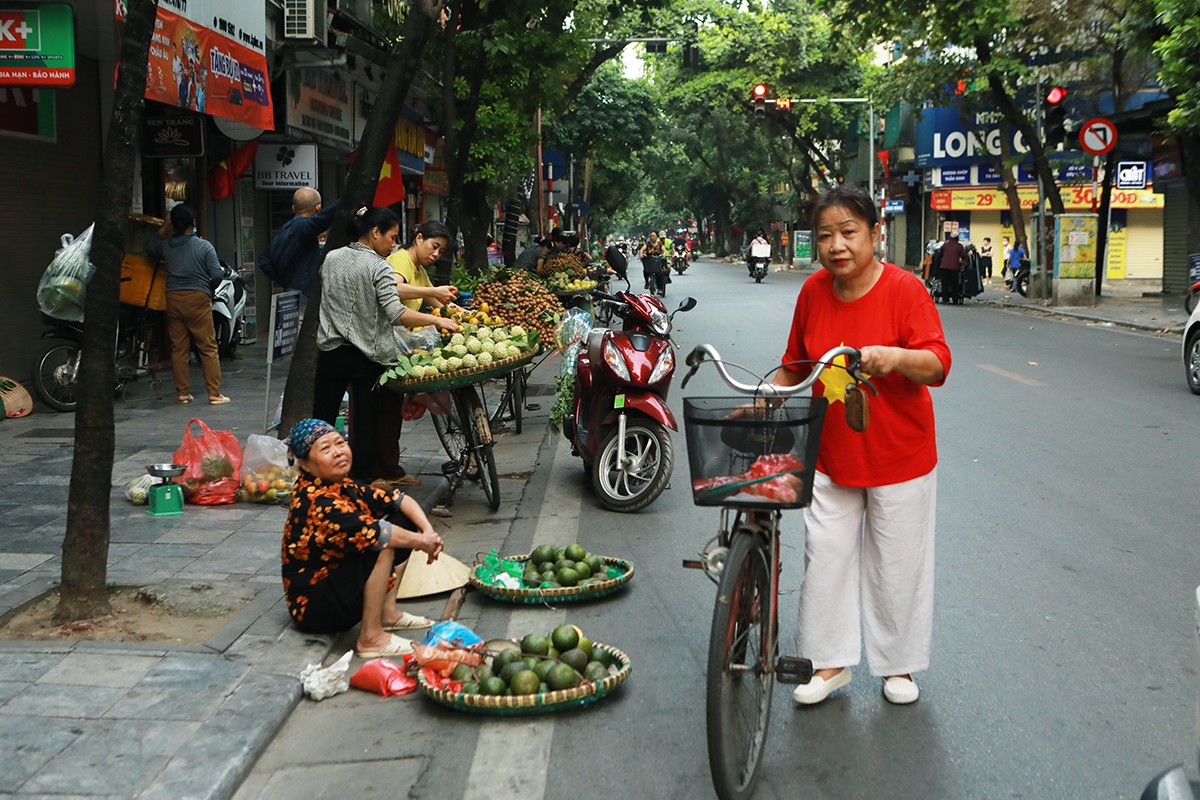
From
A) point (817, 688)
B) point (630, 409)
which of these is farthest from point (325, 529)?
point (630, 409)

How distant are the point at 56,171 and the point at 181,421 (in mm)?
3269

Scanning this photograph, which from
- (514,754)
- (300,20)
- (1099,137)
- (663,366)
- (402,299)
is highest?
(300,20)

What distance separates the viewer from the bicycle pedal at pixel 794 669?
13.5 feet

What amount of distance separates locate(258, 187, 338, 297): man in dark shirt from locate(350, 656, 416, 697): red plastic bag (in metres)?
4.90

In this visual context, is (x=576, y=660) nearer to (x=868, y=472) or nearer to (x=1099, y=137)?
(x=868, y=472)

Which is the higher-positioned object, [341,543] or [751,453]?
[751,453]

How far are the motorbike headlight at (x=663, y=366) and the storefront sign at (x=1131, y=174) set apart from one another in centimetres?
2574

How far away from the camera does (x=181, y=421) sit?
458 inches

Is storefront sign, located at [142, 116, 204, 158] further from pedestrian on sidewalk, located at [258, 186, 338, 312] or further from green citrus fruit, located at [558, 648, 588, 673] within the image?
green citrus fruit, located at [558, 648, 588, 673]

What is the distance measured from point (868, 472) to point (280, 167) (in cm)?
1552

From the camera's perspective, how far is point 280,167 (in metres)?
18.5

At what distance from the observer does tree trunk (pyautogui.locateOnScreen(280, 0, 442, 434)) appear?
27.7 feet

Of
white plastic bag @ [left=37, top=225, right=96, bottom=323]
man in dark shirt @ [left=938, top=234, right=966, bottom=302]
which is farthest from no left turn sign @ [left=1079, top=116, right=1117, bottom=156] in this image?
white plastic bag @ [left=37, top=225, right=96, bottom=323]

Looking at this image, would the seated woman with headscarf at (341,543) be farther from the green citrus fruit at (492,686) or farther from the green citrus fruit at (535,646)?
the green citrus fruit at (492,686)
